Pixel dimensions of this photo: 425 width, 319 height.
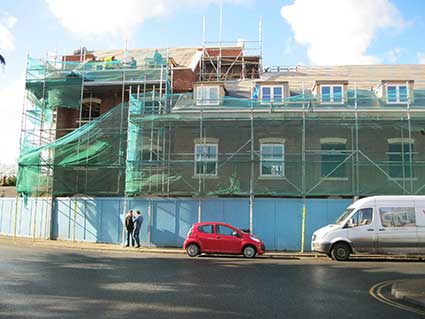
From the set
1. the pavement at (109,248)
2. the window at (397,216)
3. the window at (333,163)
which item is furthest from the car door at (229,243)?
the window at (333,163)

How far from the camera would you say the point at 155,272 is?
12.1 metres

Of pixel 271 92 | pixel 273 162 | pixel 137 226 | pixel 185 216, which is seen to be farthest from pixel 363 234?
pixel 271 92

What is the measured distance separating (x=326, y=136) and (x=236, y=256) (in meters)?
7.38

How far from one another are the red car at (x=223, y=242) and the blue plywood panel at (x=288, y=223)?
277cm

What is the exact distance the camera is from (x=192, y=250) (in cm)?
1705

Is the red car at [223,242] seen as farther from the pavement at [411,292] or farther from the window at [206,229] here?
the pavement at [411,292]

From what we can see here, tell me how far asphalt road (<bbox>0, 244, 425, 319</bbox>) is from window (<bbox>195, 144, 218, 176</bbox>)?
19.7ft

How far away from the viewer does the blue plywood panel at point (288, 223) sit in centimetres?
1955

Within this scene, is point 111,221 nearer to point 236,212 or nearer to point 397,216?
point 236,212

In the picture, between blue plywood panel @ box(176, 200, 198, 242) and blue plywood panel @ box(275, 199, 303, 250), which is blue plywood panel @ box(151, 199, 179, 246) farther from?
blue plywood panel @ box(275, 199, 303, 250)

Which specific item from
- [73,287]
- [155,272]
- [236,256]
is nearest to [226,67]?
[236,256]

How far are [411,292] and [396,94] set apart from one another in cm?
1489

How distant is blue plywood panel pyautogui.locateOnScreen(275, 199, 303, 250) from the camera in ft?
64.1

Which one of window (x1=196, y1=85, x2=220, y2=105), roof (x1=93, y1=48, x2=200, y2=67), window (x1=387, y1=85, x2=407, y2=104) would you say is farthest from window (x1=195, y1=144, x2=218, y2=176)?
roof (x1=93, y1=48, x2=200, y2=67)
